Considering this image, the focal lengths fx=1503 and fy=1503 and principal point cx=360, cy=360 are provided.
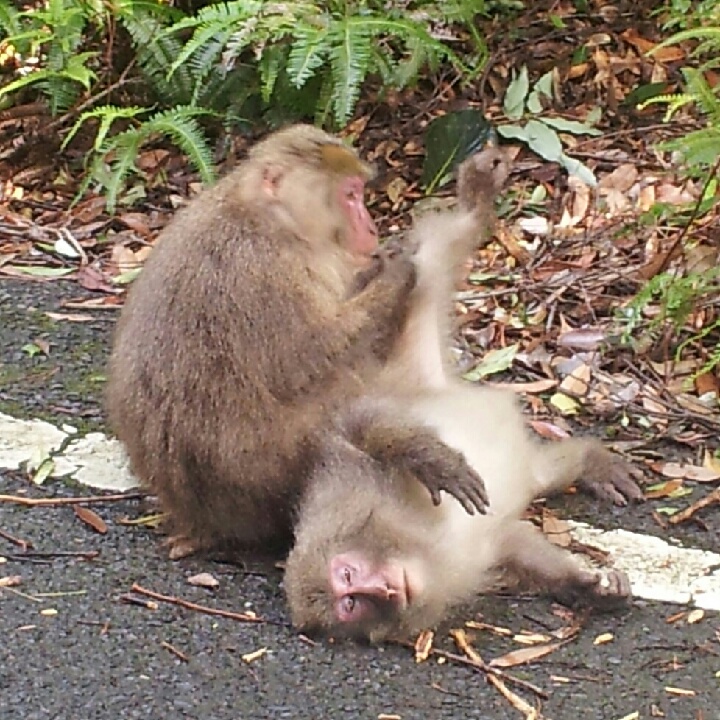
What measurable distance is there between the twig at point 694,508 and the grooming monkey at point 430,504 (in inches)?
6.3

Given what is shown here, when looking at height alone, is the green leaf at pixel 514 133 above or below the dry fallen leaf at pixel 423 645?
above

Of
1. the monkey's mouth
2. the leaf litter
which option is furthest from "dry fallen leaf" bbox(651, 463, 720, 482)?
the monkey's mouth

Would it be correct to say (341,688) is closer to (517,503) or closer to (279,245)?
(517,503)

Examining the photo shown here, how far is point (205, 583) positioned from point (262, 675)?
18.4 inches

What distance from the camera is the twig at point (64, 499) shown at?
420 cm

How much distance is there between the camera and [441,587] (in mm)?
3586

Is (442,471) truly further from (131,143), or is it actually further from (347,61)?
(131,143)

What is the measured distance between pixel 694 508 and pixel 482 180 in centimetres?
114

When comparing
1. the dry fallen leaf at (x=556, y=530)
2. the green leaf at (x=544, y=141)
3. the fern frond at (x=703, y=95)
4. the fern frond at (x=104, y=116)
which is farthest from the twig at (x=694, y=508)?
the fern frond at (x=104, y=116)

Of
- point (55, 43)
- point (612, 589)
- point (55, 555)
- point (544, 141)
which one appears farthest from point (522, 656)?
point (55, 43)

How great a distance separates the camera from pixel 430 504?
376 cm

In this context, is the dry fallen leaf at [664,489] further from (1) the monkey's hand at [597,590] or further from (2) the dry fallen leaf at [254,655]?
(2) the dry fallen leaf at [254,655]

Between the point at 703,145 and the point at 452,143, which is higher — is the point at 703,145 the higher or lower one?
the higher one

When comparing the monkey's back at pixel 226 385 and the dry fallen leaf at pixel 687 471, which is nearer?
the monkey's back at pixel 226 385
